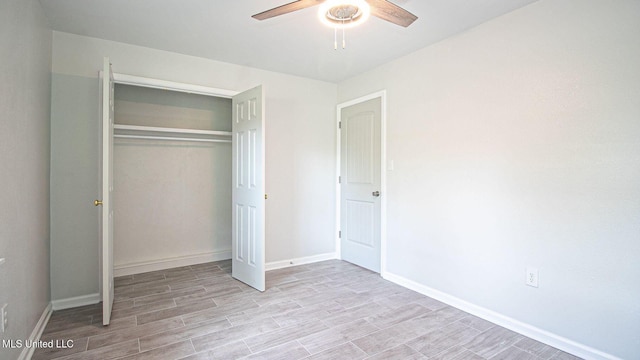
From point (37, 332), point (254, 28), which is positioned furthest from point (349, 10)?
point (37, 332)

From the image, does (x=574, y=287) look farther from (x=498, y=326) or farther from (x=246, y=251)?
(x=246, y=251)

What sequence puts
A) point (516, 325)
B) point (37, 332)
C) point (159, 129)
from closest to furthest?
point (37, 332)
point (516, 325)
point (159, 129)

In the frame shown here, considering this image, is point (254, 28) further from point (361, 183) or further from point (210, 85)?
point (361, 183)

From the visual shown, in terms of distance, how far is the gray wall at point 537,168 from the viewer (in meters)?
1.94

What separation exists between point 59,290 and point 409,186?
11.3 ft

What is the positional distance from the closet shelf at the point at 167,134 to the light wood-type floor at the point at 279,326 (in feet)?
5.41

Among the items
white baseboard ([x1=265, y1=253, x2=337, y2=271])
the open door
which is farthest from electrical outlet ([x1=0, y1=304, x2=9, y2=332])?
white baseboard ([x1=265, y1=253, x2=337, y2=271])

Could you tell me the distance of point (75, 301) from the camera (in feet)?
9.28

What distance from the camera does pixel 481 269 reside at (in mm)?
2670

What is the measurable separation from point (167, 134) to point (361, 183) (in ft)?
8.11

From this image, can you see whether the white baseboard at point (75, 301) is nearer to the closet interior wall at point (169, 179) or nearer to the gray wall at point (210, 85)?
the gray wall at point (210, 85)

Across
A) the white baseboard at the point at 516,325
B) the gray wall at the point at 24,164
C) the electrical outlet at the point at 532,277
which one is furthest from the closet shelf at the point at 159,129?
the electrical outlet at the point at 532,277

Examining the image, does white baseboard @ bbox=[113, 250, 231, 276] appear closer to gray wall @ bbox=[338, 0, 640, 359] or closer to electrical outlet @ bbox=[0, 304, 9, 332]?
electrical outlet @ bbox=[0, 304, 9, 332]

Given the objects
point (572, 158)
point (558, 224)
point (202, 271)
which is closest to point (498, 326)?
point (558, 224)
